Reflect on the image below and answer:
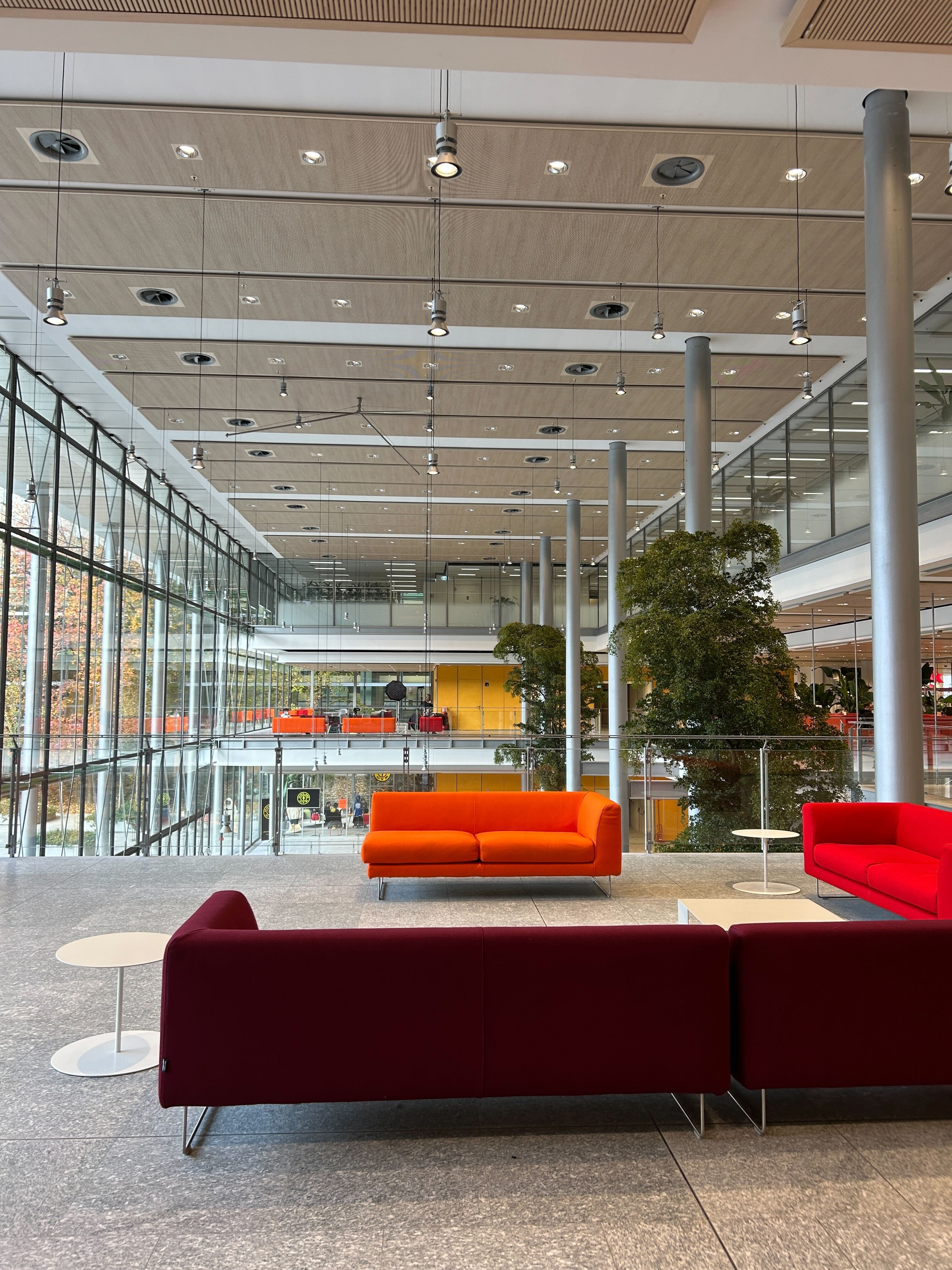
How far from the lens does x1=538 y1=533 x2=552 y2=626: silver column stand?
2441 centimetres

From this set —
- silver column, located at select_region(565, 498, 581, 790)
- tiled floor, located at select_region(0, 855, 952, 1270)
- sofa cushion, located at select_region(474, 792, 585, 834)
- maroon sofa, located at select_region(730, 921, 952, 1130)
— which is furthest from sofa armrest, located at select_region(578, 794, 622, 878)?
silver column, located at select_region(565, 498, 581, 790)

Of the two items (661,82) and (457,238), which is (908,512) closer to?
(661,82)

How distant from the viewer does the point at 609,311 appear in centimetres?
1016

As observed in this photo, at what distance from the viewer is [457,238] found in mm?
8508

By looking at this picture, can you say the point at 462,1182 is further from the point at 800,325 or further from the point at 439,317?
the point at 800,325

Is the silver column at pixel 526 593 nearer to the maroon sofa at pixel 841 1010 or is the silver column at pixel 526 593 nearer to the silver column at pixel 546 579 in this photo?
the silver column at pixel 546 579

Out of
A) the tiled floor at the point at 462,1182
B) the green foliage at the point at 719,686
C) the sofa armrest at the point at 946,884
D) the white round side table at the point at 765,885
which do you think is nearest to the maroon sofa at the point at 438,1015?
the tiled floor at the point at 462,1182

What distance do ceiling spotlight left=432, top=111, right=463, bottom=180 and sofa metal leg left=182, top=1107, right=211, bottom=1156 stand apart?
4753mm

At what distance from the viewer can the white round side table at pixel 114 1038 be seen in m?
3.69

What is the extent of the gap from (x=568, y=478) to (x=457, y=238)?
9.60 metres

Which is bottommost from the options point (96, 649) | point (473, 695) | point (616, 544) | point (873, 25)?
point (473, 695)

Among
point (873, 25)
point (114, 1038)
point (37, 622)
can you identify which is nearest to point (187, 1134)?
point (114, 1038)

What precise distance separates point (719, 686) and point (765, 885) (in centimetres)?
309

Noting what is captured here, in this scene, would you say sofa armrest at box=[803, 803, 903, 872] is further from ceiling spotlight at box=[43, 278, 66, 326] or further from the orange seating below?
ceiling spotlight at box=[43, 278, 66, 326]
